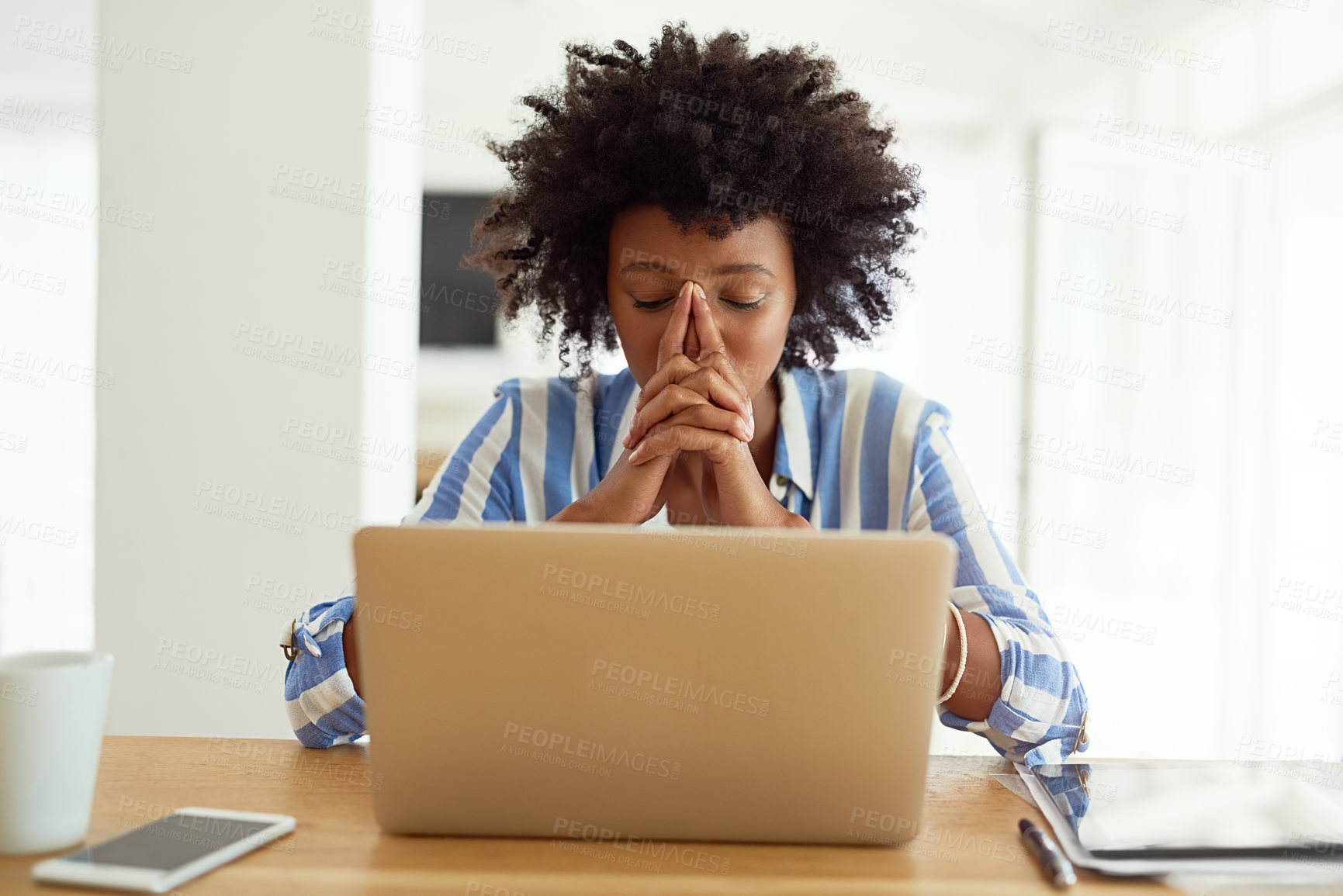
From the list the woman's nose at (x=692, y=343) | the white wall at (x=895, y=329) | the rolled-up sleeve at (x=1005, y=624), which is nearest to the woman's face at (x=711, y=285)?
the woman's nose at (x=692, y=343)

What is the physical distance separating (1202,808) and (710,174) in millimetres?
931

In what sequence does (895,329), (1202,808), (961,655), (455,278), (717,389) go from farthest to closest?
1. (455,278)
2. (895,329)
3. (717,389)
4. (961,655)
5. (1202,808)

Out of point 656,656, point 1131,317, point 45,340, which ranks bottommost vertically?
point 656,656

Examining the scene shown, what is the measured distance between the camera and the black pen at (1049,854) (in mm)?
679

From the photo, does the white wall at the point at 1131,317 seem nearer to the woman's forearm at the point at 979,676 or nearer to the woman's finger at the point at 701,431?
the woman's finger at the point at 701,431

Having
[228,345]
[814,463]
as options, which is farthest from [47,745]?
[228,345]

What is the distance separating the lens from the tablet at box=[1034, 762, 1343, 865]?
70cm

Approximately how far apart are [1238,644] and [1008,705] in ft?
9.36

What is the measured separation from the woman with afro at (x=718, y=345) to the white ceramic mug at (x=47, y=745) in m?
0.32

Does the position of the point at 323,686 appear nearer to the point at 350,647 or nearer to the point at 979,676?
the point at 350,647

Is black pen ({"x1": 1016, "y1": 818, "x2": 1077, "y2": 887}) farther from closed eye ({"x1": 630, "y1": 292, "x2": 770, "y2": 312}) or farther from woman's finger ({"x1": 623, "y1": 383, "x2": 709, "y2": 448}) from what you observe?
closed eye ({"x1": 630, "y1": 292, "x2": 770, "y2": 312})

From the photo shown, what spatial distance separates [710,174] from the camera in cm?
133

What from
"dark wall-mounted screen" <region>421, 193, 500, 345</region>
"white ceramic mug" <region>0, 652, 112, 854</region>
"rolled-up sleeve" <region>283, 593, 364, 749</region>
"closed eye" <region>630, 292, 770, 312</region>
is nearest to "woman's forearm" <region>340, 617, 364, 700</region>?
"rolled-up sleeve" <region>283, 593, 364, 749</region>

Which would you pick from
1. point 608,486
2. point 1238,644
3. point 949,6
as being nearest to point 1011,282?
point 949,6
